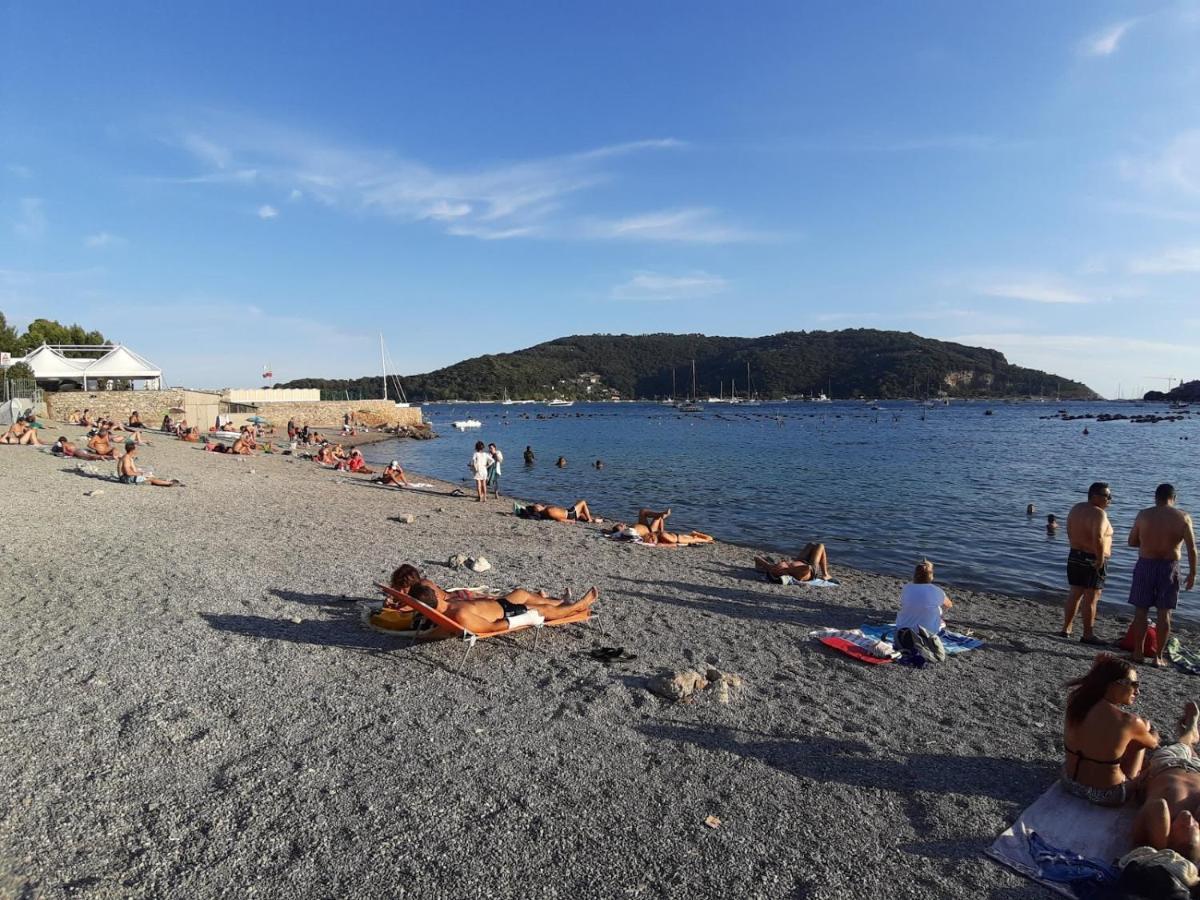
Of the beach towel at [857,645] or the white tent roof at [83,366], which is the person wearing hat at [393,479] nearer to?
the beach towel at [857,645]

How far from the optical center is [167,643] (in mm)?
6480

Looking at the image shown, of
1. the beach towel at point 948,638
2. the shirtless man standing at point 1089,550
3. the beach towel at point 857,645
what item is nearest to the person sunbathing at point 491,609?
the beach towel at point 857,645

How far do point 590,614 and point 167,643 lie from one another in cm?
420

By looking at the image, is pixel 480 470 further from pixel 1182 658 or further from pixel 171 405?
pixel 171 405

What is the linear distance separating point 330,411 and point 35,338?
22891mm

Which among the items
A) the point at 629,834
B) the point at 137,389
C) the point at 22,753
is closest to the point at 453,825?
the point at 629,834

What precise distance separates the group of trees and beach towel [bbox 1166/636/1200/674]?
46772mm

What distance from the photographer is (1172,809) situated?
149 inches

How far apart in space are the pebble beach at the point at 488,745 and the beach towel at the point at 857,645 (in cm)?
15

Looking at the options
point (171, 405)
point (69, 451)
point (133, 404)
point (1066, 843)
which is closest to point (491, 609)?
point (1066, 843)

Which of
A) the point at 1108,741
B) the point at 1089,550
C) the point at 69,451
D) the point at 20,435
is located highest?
the point at 20,435

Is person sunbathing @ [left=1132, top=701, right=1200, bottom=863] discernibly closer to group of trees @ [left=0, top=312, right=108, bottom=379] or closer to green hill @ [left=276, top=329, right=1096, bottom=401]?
group of trees @ [left=0, top=312, right=108, bottom=379]

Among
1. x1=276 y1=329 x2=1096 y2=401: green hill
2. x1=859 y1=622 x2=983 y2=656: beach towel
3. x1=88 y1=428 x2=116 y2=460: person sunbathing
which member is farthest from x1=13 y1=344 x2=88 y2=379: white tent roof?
x1=276 y1=329 x2=1096 y2=401: green hill

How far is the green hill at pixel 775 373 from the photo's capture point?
15868cm
